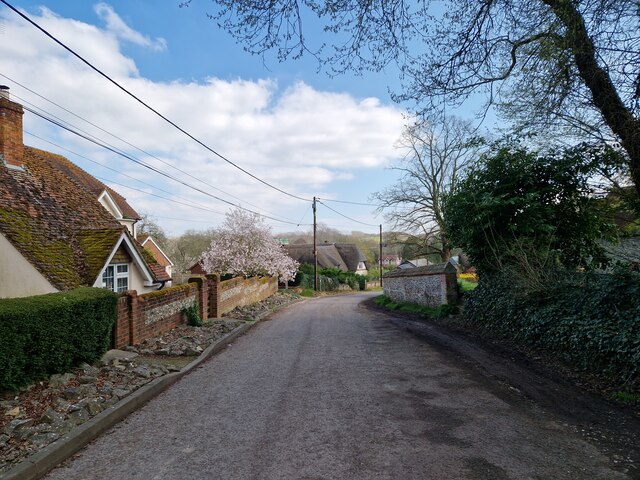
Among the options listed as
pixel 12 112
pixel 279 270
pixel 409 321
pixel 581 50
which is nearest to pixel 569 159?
pixel 581 50

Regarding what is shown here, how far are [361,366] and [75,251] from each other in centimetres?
915

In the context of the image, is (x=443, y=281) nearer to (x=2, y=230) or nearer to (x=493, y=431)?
(x=493, y=431)

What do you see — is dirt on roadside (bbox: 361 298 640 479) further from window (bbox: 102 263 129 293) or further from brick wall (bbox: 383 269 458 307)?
window (bbox: 102 263 129 293)

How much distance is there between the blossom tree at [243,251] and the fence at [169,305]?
386 inches

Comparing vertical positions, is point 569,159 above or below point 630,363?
above

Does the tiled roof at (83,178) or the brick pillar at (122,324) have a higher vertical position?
the tiled roof at (83,178)

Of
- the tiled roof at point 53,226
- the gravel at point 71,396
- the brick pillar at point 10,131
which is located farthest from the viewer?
the brick pillar at point 10,131

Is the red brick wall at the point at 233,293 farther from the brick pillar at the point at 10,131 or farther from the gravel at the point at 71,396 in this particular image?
the brick pillar at the point at 10,131

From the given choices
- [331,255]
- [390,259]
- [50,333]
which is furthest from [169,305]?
[390,259]

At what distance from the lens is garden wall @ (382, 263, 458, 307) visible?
15.8 m

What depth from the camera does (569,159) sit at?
436 inches

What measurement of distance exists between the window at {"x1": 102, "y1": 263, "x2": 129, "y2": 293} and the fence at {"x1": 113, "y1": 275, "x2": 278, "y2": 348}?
2356 millimetres

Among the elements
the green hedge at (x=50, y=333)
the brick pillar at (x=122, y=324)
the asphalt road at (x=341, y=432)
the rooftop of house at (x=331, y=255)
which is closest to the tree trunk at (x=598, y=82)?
the asphalt road at (x=341, y=432)

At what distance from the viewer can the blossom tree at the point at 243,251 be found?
103ft
